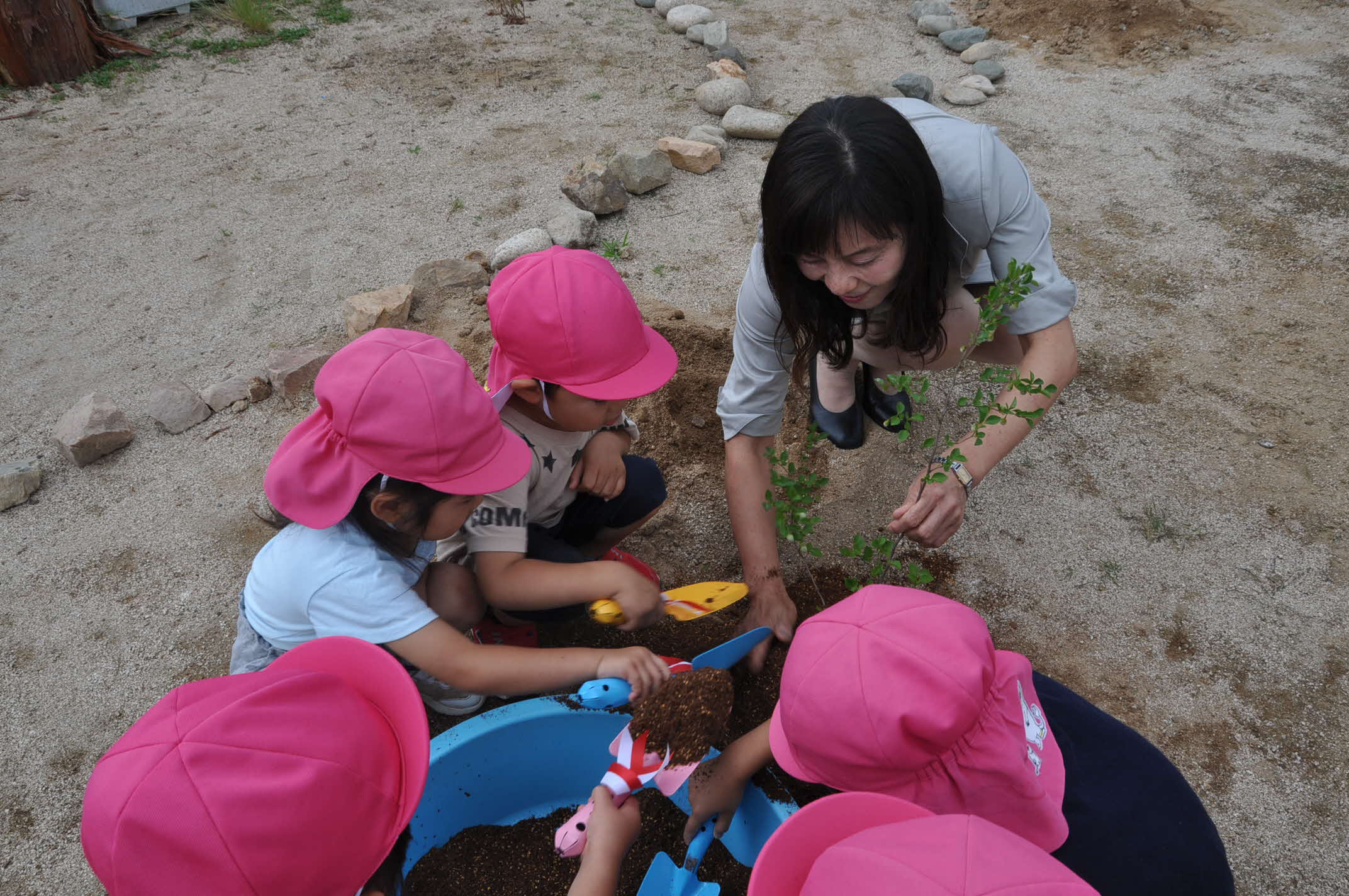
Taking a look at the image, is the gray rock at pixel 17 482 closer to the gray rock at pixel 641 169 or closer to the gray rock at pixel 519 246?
the gray rock at pixel 519 246

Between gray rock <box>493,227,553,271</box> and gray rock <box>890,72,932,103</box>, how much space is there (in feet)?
7.28

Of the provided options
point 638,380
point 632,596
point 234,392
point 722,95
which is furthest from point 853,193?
point 722,95

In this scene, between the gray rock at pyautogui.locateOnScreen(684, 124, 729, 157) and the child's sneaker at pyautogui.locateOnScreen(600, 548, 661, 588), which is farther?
the gray rock at pyautogui.locateOnScreen(684, 124, 729, 157)

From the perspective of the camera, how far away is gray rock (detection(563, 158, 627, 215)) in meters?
3.38

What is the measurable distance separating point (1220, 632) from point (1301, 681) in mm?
173

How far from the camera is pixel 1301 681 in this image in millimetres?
1853

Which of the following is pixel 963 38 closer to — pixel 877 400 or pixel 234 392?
pixel 877 400

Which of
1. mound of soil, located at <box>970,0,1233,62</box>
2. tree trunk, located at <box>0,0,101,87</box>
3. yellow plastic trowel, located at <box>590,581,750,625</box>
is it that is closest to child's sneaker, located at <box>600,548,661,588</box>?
yellow plastic trowel, located at <box>590,581,750,625</box>

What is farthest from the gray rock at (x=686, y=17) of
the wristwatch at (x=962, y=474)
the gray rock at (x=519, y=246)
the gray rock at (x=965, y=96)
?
the wristwatch at (x=962, y=474)

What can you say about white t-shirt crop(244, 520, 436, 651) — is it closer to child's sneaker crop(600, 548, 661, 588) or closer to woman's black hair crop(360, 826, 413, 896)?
woman's black hair crop(360, 826, 413, 896)

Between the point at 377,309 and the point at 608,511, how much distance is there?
1.32 metres

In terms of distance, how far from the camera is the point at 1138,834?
1.25m

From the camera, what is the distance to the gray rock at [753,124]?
3893 millimetres

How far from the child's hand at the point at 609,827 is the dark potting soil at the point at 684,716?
10cm
